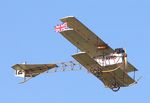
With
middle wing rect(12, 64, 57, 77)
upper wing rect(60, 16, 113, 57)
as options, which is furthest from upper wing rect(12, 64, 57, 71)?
upper wing rect(60, 16, 113, 57)

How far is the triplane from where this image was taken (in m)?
53.6

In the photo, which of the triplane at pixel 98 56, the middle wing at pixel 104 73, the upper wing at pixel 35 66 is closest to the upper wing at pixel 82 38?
Answer: the triplane at pixel 98 56

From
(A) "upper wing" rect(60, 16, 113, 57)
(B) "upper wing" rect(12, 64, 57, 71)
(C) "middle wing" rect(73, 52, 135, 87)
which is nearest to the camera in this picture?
(A) "upper wing" rect(60, 16, 113, 57)

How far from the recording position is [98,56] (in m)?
56.1

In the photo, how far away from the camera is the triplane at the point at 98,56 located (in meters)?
53.6

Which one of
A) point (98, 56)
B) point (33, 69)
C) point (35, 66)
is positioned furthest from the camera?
point (35, 66)

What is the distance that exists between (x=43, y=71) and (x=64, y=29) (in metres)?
9.04

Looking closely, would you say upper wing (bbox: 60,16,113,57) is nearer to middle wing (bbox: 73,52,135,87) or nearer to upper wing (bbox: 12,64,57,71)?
middle wing (bbox: 73,52,135,87)

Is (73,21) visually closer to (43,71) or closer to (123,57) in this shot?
(123,57)

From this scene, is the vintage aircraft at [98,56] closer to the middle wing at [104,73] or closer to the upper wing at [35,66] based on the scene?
the middle wing at [104,73]

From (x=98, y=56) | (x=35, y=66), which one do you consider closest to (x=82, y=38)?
(x=98, y=56)

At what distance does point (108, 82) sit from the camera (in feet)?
184

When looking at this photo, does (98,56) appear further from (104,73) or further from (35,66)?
(35,66)

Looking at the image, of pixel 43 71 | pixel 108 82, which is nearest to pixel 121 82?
pixel 108 82
